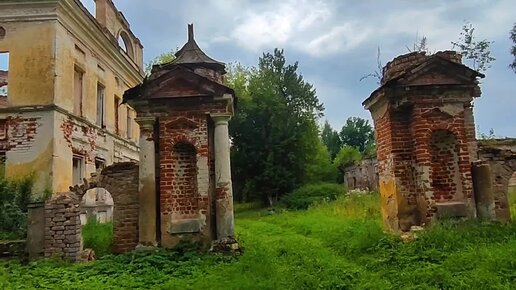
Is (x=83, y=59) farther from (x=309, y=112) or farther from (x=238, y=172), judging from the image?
(x=309, y=112)

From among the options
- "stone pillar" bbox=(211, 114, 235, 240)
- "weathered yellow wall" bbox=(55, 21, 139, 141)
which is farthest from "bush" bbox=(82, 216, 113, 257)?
"weathered yellow wall" bbox=(55, 21, 139, 141)

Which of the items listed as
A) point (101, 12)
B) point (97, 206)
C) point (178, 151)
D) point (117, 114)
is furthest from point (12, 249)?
point (101, 12)

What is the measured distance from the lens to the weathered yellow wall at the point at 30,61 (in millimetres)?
14570

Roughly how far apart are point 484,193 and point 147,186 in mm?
6986

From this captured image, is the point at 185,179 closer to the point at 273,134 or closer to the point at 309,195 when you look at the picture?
the point at 309,195

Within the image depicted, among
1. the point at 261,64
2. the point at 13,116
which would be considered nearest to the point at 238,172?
the point at 261,64

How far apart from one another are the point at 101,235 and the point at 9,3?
28.2 feet

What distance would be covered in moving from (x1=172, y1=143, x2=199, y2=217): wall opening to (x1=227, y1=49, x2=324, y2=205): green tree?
799 inches

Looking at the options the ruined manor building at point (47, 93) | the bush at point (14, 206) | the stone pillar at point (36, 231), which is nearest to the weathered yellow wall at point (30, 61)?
the ruined manor building at point (47, 93)

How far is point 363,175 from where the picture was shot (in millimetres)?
33719

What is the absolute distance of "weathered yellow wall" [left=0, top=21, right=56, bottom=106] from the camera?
1457 cm

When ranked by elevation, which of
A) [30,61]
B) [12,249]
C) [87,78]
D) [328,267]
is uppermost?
[87,78]

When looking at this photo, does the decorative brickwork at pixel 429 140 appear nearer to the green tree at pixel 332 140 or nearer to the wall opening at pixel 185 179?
the wall opening at pixel 185 179

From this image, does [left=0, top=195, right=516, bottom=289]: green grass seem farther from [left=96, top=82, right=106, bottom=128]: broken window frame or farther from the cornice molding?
[left=96, top=82, right=106, bottom=128]: broken window frame
